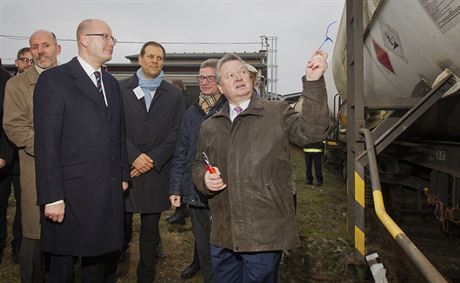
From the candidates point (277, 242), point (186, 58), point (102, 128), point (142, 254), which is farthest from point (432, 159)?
point (186, 58)

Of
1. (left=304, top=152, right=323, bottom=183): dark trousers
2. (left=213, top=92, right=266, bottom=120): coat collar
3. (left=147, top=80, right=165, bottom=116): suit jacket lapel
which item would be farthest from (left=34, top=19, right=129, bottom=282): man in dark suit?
(left=304, top=152, right=323, bottom=183): dark trousers

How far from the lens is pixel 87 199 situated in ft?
8.02

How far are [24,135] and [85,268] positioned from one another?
1077 millimetres

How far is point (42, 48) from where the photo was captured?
3.05 meters

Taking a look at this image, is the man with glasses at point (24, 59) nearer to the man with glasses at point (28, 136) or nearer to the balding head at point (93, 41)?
the man with glasses at point (28, 136)

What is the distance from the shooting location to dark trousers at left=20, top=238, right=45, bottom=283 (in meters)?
2.97

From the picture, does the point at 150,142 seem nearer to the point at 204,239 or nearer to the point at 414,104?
the point at 204,239

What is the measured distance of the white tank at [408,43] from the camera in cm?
267

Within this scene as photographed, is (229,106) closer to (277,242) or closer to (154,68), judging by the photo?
(277,242)

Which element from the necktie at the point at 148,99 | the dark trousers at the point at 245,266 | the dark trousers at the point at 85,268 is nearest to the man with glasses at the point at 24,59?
the necktie at the point at 148,99

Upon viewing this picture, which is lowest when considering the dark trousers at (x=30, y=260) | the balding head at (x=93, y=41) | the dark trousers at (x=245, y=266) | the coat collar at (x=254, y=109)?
the dark trousers at (x=30, y=260)

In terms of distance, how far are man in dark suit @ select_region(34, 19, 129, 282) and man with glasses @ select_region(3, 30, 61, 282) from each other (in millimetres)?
519

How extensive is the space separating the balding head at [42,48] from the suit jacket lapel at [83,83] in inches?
25.5

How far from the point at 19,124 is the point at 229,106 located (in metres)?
1.64
